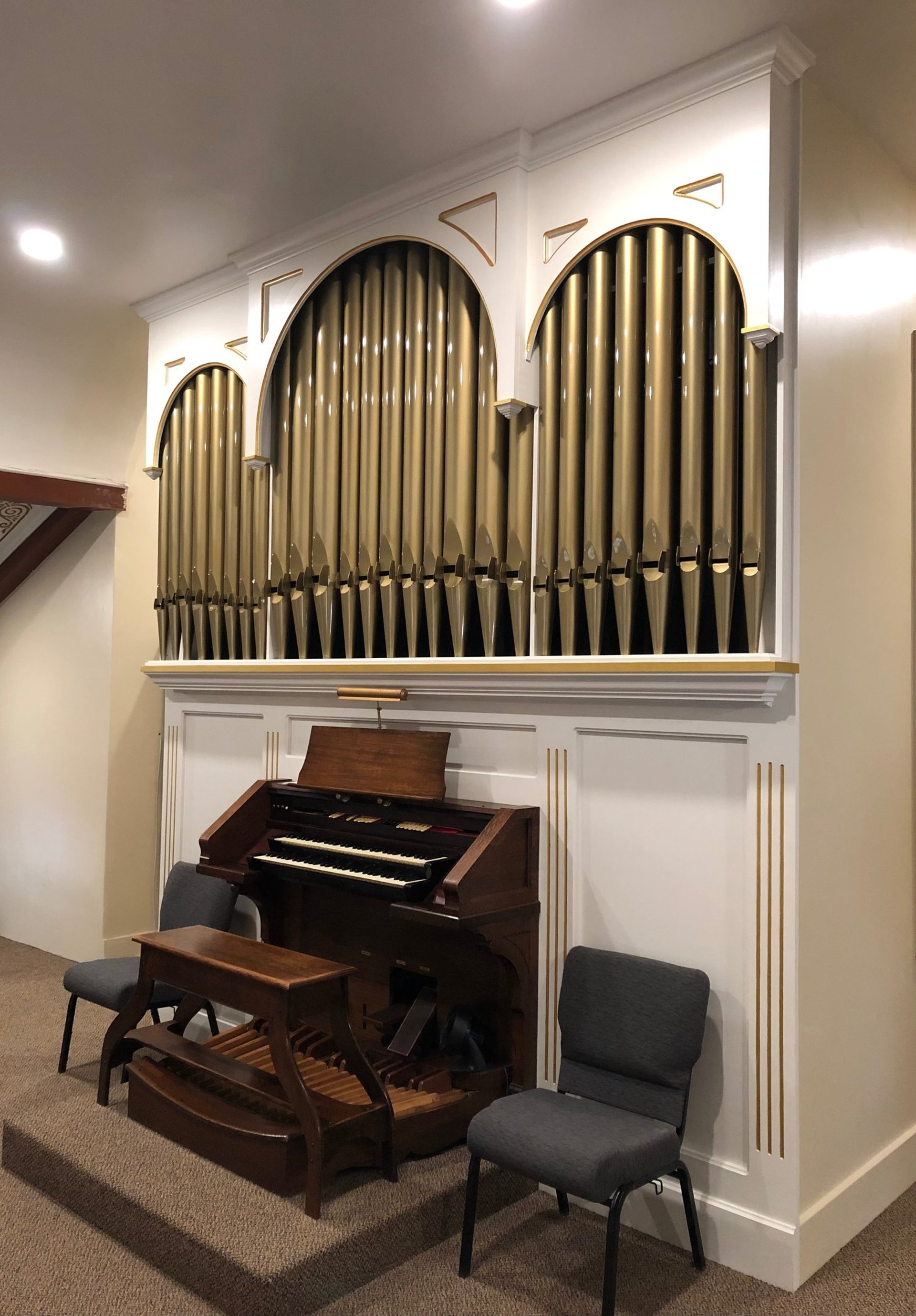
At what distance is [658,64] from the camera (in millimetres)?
3186

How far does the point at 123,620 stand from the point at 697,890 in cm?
397

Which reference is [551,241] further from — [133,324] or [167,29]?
[133,324]

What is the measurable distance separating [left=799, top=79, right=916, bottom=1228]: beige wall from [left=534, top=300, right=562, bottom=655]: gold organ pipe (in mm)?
788

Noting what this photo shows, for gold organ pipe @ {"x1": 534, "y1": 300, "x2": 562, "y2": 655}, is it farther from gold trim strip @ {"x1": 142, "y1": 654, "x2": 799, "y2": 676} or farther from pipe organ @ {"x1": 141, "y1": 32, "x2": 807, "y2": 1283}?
gold trim strip @ {"x1": 142, "y1": 654, "x2": 799, "y2": 676}

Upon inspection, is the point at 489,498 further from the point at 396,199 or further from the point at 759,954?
the point at 759,954

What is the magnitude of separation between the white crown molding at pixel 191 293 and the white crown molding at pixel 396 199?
0.14 meters

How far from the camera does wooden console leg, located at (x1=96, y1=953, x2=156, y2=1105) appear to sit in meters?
3.58

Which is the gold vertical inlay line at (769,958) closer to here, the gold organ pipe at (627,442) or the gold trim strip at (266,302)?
the gold organ pipe at (627,442)

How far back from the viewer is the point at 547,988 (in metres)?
3.50

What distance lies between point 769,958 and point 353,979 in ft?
5.52

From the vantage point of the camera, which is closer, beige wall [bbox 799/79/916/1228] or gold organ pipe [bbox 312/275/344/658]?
beige wall [bbox 799/79/916/1228]

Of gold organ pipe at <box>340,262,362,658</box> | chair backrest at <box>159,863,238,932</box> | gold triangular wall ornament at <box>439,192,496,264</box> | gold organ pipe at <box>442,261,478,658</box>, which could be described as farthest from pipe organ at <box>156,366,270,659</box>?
gold triangular wall ornament at <box>439,192,496,264</box>

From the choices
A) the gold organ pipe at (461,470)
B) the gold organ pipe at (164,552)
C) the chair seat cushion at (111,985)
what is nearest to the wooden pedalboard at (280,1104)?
the chair seat cushion at (111,985)

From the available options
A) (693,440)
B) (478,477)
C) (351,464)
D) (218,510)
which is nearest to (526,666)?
(478,477)
